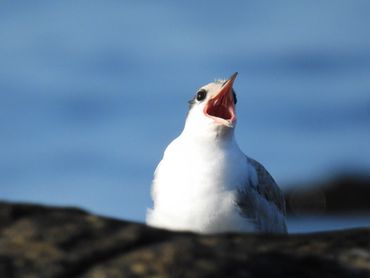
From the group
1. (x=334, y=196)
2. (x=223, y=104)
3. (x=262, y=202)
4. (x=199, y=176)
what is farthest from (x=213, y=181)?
(x=334, y=196)

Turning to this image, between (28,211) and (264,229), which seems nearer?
(28,211)

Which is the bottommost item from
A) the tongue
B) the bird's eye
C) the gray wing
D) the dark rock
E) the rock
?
the dark rock

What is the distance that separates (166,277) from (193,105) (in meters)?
6.71

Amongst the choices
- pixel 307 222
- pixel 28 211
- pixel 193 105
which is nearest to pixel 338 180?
pixel 307 222

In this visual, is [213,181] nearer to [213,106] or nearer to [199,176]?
[199,176]

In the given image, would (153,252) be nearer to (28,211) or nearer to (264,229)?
(28,211)

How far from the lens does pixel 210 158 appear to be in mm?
11562

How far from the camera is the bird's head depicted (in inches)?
472

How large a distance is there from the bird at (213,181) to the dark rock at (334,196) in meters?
18.9

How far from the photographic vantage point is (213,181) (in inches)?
441

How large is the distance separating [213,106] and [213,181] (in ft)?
4.43


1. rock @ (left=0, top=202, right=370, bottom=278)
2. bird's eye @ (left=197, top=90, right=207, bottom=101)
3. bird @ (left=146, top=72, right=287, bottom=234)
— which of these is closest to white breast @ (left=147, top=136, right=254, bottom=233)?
bird @ (left=146, top=72, right=287, bottom=234)

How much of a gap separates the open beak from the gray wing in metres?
0.55

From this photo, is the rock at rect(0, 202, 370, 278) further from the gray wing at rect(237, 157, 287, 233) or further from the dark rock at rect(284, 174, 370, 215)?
the dark rock at rect(284, 174, 370, 215)
